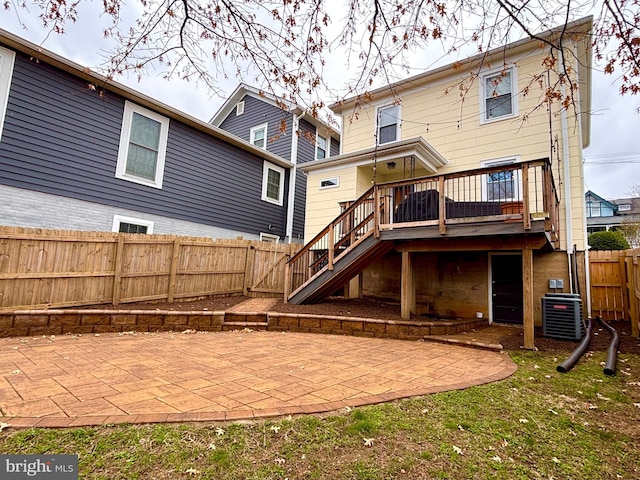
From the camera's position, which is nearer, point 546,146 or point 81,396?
point 81,396

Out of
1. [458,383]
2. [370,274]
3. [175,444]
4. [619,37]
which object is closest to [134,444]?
[175,444]

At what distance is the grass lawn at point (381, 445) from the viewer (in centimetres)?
192

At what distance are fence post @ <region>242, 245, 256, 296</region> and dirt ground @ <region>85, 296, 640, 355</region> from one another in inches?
15.0

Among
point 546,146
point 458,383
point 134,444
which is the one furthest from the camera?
point 546,146

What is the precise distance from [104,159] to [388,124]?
326 inches

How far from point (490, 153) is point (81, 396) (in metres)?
9.63

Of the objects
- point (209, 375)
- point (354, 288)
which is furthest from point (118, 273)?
point (354, 288)

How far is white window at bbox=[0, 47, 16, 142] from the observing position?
6.90m

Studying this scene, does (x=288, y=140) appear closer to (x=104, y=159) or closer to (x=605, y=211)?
(x=104, y=159)

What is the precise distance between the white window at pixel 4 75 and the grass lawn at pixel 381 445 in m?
7.83

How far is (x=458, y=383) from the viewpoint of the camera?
356cm

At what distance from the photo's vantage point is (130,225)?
9.09 m

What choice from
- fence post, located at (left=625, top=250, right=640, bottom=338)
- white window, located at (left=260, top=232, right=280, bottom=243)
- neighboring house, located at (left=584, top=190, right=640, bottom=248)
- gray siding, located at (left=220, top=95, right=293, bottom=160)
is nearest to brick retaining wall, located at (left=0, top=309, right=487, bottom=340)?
fence post, located at (left=625, top=250, right=640, bottom=338)

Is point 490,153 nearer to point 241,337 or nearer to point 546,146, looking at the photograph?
point 546,146
